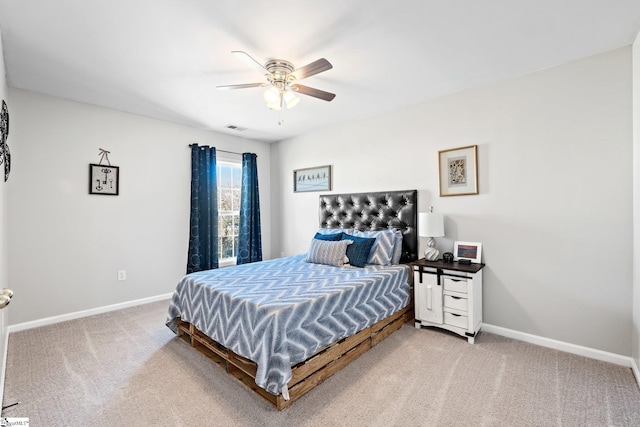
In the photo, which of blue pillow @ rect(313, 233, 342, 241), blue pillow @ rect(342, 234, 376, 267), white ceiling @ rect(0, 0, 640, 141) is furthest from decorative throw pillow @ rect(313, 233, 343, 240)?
white ceiling @ rect(0, 0, 640, 141)

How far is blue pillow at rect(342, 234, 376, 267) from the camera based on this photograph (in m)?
3.05

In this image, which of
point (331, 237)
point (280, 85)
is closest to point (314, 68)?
point (280, 85)

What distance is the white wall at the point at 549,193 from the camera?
222cm

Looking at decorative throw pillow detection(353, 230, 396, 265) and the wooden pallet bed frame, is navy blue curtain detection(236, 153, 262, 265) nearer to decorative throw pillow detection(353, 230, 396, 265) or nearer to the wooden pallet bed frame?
the wooden pallet bed frame

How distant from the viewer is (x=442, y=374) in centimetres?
209

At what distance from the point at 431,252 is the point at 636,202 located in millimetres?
1540

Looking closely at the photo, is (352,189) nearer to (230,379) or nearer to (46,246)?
(230,379)

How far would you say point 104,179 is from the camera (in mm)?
3377

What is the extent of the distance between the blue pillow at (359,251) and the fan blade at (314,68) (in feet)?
5.87

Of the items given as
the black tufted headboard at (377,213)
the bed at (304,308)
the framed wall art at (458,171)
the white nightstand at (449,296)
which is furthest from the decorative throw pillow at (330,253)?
the framed wall art at (458,171)

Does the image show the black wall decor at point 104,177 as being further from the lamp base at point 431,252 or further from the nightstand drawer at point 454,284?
the nightstand drawer at point 454,284

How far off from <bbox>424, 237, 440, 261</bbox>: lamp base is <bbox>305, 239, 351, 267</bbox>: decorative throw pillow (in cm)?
84

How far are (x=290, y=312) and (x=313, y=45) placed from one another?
1.93 m

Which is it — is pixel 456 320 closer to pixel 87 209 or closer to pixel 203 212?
pixel 203 212
